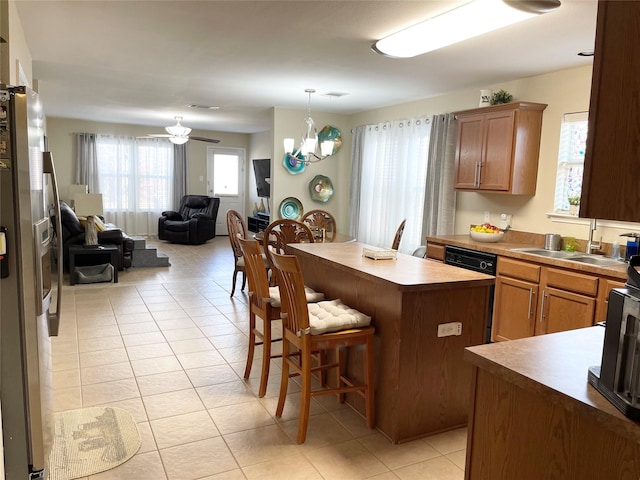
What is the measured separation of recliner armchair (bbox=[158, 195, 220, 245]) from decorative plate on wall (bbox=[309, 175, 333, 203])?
3.76 m

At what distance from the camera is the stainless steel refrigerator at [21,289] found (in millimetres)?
1889

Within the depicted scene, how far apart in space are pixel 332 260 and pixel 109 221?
329 inches

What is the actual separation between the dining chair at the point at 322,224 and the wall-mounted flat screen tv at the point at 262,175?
4.01m

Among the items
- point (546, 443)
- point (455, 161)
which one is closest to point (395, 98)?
point (455, 161)

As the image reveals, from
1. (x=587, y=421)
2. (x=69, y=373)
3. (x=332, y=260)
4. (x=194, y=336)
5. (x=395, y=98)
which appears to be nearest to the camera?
(x=587, y=421)

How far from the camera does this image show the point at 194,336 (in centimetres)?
416

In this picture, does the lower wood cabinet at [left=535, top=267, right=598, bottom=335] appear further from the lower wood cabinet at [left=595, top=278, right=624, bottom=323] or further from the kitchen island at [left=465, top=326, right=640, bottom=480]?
the kitchen island at [left=465, top=326, right=640, bottom=480]

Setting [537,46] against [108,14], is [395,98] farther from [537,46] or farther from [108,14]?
[108,14]

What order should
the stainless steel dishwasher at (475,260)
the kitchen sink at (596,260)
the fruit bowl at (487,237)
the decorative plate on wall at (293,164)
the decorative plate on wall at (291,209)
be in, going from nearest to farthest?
the kitchen sink at (596,260) → the stainless steel dishwasher at (475,260) → the fruit bowl at (487,237) → the decorative plate on wall at (293,164) → the decorative plate on wall at (291,209)

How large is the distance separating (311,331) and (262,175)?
26.5 ft

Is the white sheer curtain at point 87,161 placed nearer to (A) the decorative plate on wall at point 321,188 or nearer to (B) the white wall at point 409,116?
(B) the white wall at point 409,116

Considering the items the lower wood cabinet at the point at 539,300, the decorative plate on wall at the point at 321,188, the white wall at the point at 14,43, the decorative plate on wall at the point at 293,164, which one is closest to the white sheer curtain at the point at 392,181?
the decorative plate on wall at the point at 321,188

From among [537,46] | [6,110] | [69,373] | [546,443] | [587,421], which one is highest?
[537,46]

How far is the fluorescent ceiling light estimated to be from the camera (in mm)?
2457
